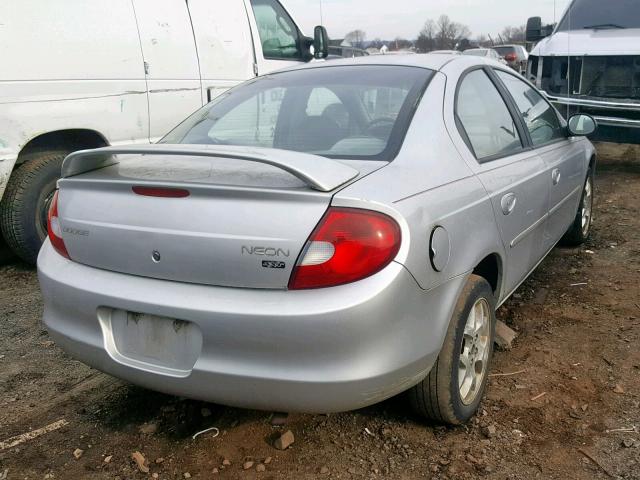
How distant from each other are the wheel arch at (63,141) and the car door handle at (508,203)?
339 cm

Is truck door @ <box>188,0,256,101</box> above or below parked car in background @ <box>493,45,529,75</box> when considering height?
above

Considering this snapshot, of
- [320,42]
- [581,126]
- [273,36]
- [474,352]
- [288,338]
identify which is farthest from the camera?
[320,42]

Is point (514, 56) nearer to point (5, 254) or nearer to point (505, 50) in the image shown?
point (505, 50)

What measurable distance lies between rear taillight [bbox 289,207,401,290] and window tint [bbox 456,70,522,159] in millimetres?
999

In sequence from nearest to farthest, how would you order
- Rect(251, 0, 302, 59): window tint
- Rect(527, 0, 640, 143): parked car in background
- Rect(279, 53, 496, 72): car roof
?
1. Rect(279, 53, 496, 72): car roof
2. Rect(251, 0, 302, 59): window tint
3. Rect(527, 0, 640, 143): parked car in background

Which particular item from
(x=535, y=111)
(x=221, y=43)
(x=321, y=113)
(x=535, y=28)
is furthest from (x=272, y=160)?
(x=535, y=28)

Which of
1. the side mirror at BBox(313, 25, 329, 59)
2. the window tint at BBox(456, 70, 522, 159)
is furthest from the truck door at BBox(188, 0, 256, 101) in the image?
the window tint at BBox(456, 70, 522, 159)

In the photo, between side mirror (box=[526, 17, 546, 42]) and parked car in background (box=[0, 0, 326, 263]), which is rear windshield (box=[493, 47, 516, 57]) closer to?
side mirror (box=[526, 17, 546, 42])

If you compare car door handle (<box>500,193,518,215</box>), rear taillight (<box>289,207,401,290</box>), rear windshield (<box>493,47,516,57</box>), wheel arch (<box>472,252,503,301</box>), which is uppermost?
rear windshield (<box>493,47,516,57</box>)

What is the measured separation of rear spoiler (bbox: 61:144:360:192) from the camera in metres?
1.98

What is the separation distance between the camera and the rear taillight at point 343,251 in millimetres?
1937

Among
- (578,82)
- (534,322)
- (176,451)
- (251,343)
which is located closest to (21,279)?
(176,451)

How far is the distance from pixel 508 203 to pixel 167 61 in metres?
3.56

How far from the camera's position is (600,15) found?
8.11 meters
